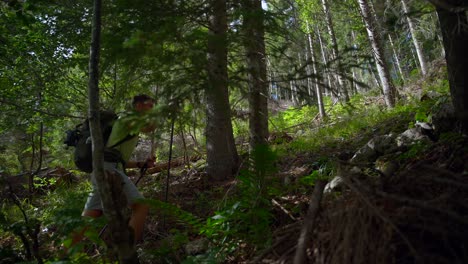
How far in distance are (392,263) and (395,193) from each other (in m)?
0.49

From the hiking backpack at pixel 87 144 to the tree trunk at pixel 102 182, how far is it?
81 cm

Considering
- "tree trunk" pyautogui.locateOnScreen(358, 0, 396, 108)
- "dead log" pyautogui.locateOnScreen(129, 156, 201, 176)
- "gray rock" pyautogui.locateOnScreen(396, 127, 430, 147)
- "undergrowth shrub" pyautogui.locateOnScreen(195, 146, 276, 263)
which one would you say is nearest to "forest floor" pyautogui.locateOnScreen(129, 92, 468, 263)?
"undergrowth shrub" pyautogui.locateOnScreen(195, 146, 276, 263)

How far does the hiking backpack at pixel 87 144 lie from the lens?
362 centimetres

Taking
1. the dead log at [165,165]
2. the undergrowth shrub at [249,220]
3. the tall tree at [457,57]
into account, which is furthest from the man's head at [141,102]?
the dead log at [165,165]

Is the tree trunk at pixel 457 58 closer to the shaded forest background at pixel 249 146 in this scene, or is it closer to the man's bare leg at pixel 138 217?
the shaded forest background at pixel 249 146

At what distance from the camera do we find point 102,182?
2.71 meters

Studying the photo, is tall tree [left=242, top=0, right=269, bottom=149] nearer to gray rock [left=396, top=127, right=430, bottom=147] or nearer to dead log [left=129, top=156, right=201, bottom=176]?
gray rock [left=396, top=127, right=430, bottom=147]

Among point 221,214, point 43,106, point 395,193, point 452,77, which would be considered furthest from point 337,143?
point 43,106

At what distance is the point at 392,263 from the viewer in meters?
1.68

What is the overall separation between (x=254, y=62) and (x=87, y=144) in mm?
1995

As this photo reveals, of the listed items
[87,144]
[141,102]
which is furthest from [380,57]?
[87,144]

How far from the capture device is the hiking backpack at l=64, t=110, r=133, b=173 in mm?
3621

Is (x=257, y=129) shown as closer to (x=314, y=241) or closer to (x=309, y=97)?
(x=309, y=97)

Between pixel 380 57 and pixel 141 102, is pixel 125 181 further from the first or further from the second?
pixel 380 57
